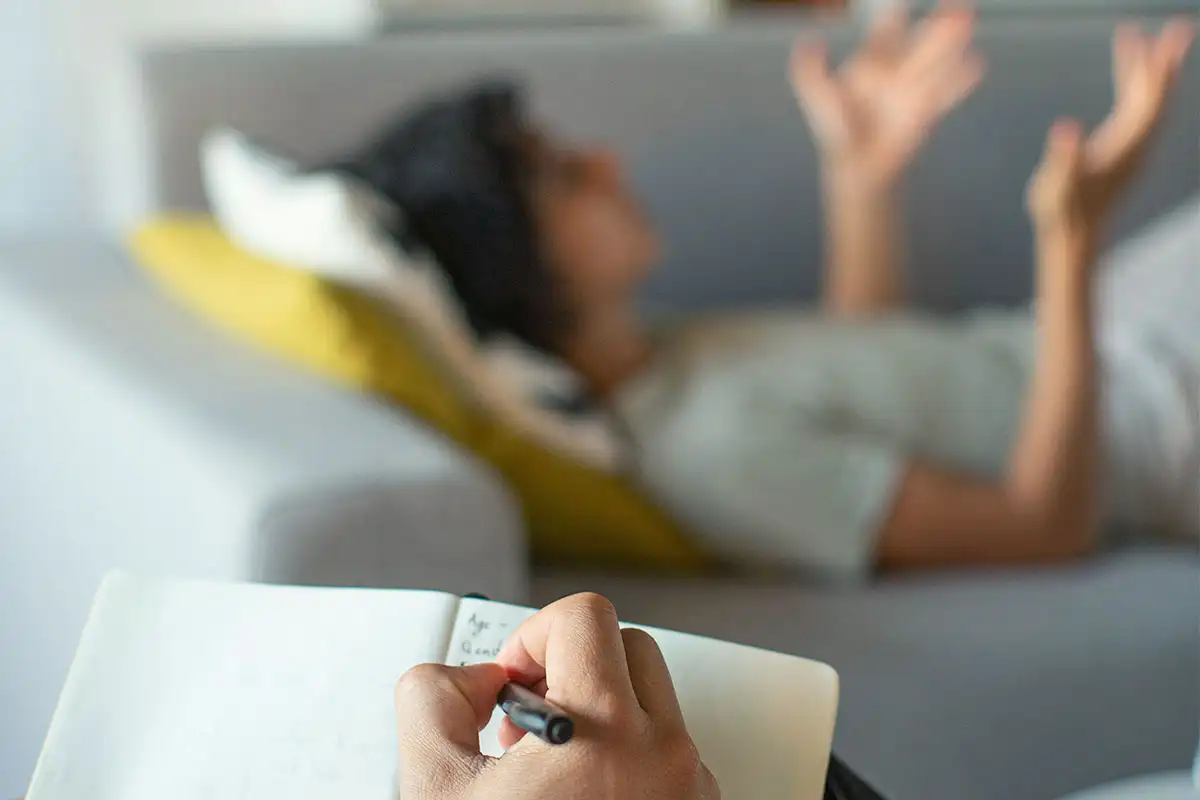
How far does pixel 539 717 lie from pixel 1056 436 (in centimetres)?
92

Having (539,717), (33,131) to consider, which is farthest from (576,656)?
(33,131)

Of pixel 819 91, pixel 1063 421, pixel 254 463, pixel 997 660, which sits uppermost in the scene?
pixel 819 91

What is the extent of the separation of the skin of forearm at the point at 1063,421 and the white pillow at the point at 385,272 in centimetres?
39

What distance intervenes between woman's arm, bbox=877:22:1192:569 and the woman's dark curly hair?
1.34ft

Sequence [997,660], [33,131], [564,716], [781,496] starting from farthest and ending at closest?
[33,131], [781,496], [997,660], [564,716]

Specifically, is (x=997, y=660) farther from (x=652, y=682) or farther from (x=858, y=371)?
(x=652, y=682)

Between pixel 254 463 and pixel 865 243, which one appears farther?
pixel 865 243

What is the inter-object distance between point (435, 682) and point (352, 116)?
4.21ft

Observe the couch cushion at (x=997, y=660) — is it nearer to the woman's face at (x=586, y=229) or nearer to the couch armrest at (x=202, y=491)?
the couch armrest at (x=202, y=491)

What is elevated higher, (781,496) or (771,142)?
(771,142)

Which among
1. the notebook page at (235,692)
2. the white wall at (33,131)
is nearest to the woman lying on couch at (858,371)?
the notebook page at (235,692)

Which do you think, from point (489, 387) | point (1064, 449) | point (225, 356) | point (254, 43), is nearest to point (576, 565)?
point (489, 387)

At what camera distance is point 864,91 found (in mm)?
1734

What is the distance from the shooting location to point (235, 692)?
50 cm
